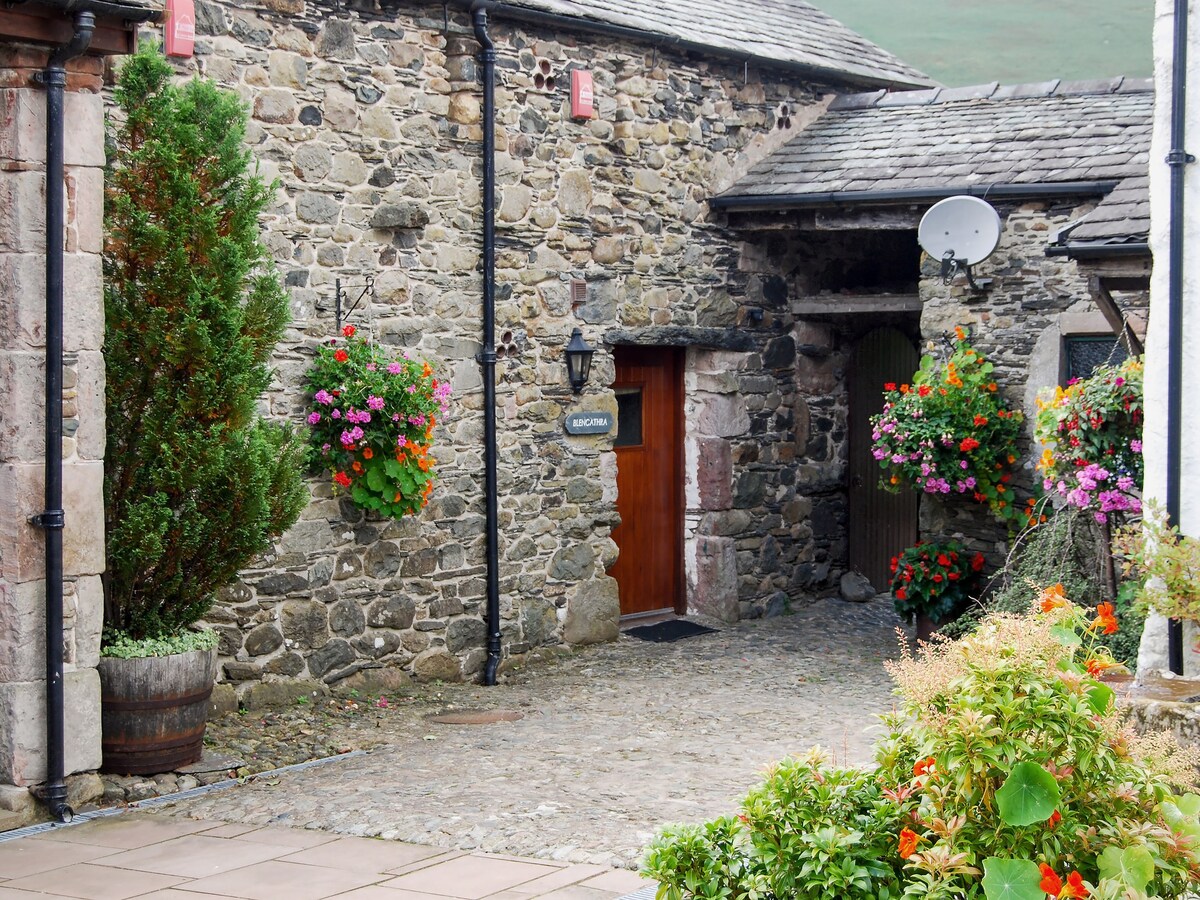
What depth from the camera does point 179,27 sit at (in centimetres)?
741

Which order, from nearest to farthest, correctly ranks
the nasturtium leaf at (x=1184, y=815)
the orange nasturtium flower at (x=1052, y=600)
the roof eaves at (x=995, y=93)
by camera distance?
1. the nasturtium leaf at (x=1184, y=815)
2. the orange nasturtium flower at (x=1052, y=600)
3. the roof eaves at (x=995, y=93)

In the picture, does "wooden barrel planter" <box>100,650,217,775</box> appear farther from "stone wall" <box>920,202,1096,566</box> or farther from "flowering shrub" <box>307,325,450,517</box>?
"stone wall" <box>920,202,1096,566</box>

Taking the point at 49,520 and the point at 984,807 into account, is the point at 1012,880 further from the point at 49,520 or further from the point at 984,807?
the point at 49,520

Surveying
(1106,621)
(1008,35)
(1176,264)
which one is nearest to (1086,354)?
(1176,264)

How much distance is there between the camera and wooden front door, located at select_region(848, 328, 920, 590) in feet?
39.3

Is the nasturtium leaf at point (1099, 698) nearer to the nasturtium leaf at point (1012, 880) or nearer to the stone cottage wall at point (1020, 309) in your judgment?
the nasturtium leaf at point (1012, 880)

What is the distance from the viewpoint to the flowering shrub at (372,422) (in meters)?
7.98

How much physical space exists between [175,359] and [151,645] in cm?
129

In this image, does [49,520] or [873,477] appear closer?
[49,520]

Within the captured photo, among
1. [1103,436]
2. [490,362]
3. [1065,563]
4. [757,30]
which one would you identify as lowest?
[1065,563]

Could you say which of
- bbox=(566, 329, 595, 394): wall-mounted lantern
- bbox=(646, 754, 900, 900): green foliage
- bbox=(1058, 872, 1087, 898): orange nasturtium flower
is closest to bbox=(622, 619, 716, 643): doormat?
bbox=(566, 329, 595, 394): wall-mounted lantern

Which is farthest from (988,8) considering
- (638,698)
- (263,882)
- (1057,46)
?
(263,882)

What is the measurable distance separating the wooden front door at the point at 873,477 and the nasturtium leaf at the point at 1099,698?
27.5 ft

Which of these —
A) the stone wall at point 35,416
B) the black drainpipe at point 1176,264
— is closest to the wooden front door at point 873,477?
the black drainpipe at point 1176,264
